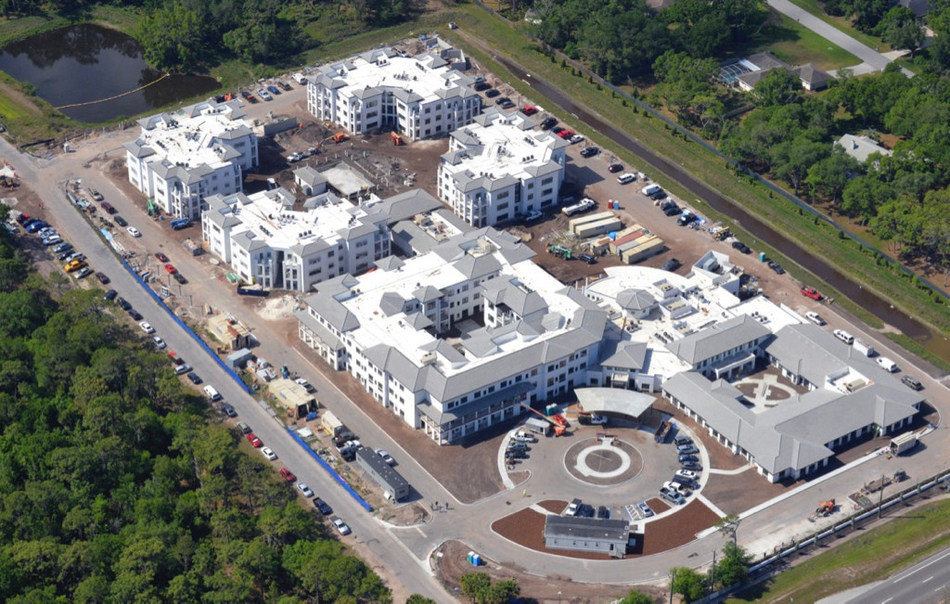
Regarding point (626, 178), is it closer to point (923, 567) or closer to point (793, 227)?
point (793, 227)

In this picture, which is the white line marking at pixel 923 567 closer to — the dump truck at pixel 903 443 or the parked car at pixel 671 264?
the dump truck at pixel 903 443

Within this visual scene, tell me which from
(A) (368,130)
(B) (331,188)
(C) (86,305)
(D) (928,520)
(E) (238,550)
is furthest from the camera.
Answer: (A) (368,130)

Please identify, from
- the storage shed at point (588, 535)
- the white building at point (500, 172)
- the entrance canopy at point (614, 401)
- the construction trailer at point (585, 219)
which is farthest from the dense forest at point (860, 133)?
the storage shed at point (588, 535)

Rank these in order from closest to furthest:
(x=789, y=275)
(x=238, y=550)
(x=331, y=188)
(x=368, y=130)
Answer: (x=238, y=550) → (x=789, y=275) → (x=331, y=188) → (x=368, y=130)

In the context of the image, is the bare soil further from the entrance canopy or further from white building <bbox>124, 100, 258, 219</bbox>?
white building <bbox>124, 100, 258, 219</bbox>

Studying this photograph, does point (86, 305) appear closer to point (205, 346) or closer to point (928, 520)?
point (205, 346)

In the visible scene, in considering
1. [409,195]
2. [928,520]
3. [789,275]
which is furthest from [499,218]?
[928,520]
